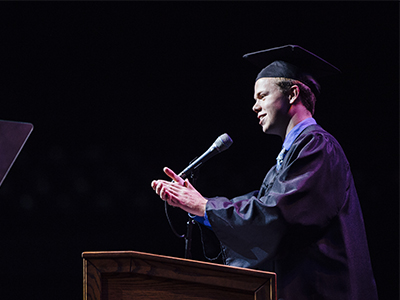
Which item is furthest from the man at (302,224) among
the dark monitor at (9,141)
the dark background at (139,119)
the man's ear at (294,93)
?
the dark background at (139,119)

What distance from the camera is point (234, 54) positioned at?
3.37m

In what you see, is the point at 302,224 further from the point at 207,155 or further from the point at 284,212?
the point at 207,155

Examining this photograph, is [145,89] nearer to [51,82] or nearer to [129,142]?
[129,142]

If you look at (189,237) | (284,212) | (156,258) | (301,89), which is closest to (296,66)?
(301,89)

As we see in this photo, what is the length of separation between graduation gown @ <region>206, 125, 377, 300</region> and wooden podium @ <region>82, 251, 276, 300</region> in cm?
39

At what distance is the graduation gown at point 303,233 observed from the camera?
1.30 m

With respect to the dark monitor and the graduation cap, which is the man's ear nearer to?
the graduation cap

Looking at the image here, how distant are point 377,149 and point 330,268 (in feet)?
7.12

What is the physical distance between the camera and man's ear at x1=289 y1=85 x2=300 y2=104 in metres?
1.70

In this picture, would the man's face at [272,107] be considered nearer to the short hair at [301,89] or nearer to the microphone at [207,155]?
the short hair at [301,89]

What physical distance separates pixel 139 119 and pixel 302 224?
2209mm

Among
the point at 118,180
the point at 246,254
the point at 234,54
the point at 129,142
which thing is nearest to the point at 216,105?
the point at 234,54

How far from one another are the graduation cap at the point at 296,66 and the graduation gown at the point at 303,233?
1.43 feet

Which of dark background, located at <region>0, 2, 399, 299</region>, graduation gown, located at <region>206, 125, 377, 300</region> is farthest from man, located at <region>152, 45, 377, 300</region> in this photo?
dark background, located at <region>0, 2, 399, 299</region>
